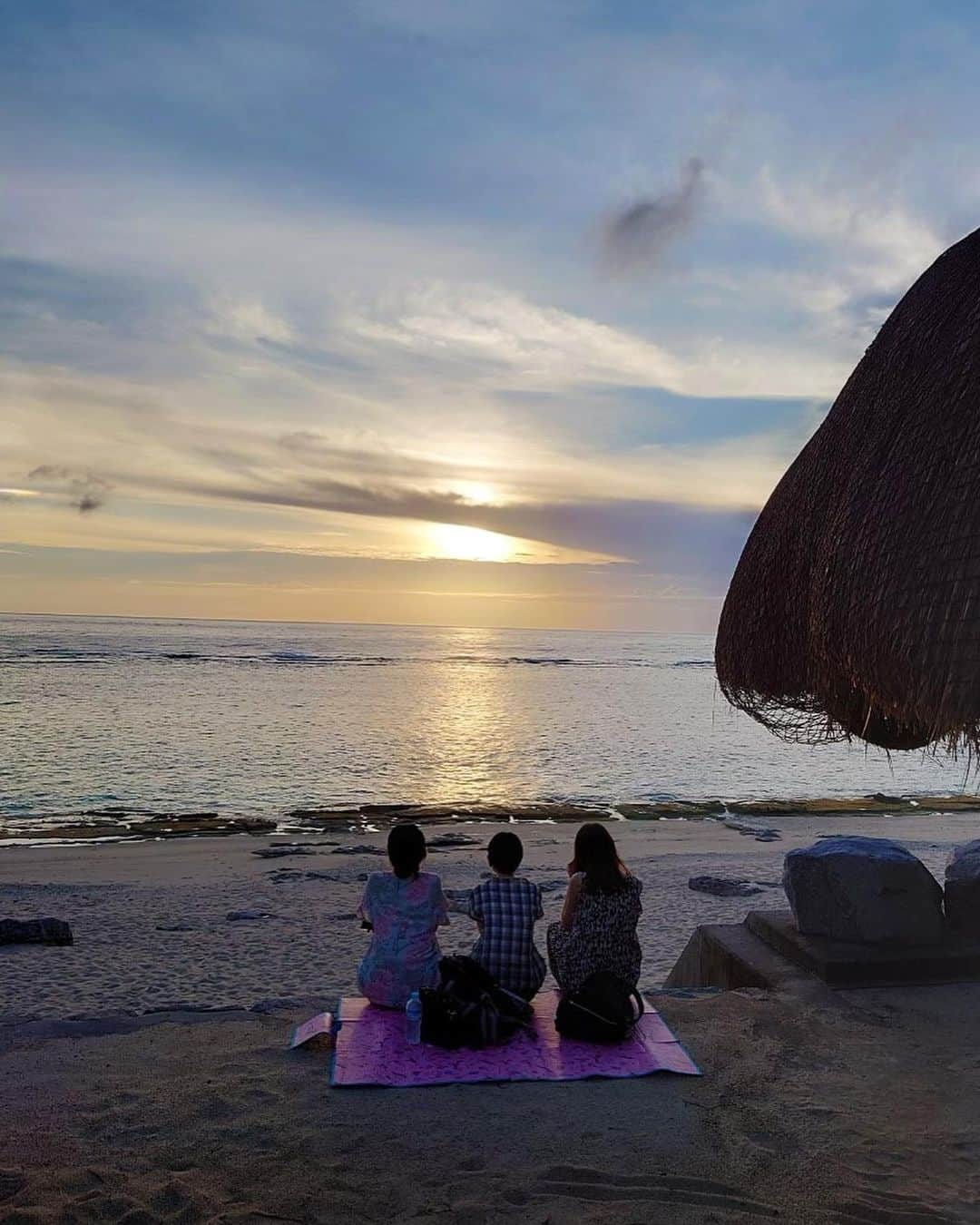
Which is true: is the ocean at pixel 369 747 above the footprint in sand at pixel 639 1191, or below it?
below

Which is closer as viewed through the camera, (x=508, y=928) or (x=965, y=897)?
(x=508, y=928)

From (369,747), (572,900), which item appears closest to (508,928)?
(572,900)

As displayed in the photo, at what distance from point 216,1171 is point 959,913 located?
507cm

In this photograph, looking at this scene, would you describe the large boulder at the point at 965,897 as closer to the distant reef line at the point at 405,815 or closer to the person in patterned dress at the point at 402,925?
the person in patterned dress at the point at 402,925

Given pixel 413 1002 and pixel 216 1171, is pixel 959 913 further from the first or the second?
pixel 216 1171

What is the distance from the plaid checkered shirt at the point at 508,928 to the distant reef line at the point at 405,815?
501 inches

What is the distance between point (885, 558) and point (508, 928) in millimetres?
3326

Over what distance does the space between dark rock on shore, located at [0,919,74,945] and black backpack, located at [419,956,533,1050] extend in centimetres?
675

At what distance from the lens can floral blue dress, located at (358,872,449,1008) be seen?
19.2 ft

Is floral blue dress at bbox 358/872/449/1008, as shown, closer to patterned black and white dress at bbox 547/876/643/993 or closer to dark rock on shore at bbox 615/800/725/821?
patterned black and white dress at bbox 547/876/643/993

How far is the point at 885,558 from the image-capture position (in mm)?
3232

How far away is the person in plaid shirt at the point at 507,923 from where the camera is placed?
5672 millimetres

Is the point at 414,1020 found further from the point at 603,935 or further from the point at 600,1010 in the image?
the point at 603,935

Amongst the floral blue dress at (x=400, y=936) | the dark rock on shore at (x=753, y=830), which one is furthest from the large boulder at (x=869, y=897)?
the dark rock on shore at (x=753, y=830)
